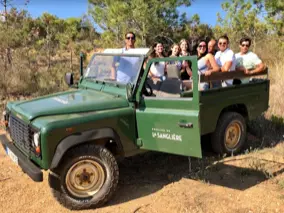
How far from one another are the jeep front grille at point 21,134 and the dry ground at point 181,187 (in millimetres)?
679

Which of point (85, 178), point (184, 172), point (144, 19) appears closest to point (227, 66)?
point (184, 172)

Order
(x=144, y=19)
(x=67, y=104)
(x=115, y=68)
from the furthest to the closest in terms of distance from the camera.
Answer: (x=144, y=19) → (x=115, y=68) → (x=67, y=104)

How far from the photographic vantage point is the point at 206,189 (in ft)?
14.4

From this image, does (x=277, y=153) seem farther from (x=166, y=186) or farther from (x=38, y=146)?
(x=38, y=146)

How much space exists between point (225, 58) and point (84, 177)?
3127mm

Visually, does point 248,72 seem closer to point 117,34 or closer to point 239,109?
point 239,109

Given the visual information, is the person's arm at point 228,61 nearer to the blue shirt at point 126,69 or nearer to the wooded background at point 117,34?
the blue shirt at point 126,69

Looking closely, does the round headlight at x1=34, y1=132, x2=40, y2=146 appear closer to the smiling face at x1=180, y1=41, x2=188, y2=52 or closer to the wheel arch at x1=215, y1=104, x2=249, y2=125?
the wheel arch at x1=215, y1=104, x2=249, y2=125

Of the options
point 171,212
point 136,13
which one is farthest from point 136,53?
point 136,13

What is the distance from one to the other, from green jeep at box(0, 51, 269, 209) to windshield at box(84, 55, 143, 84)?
14 millimetres

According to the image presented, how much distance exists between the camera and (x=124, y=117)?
163 inches

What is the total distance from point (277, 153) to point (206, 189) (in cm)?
180

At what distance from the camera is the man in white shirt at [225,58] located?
5.53m

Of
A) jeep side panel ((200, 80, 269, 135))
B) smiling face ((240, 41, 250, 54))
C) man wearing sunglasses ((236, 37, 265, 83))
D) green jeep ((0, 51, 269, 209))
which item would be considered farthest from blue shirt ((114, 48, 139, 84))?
smiling face ((240, 41, 250, 54))
